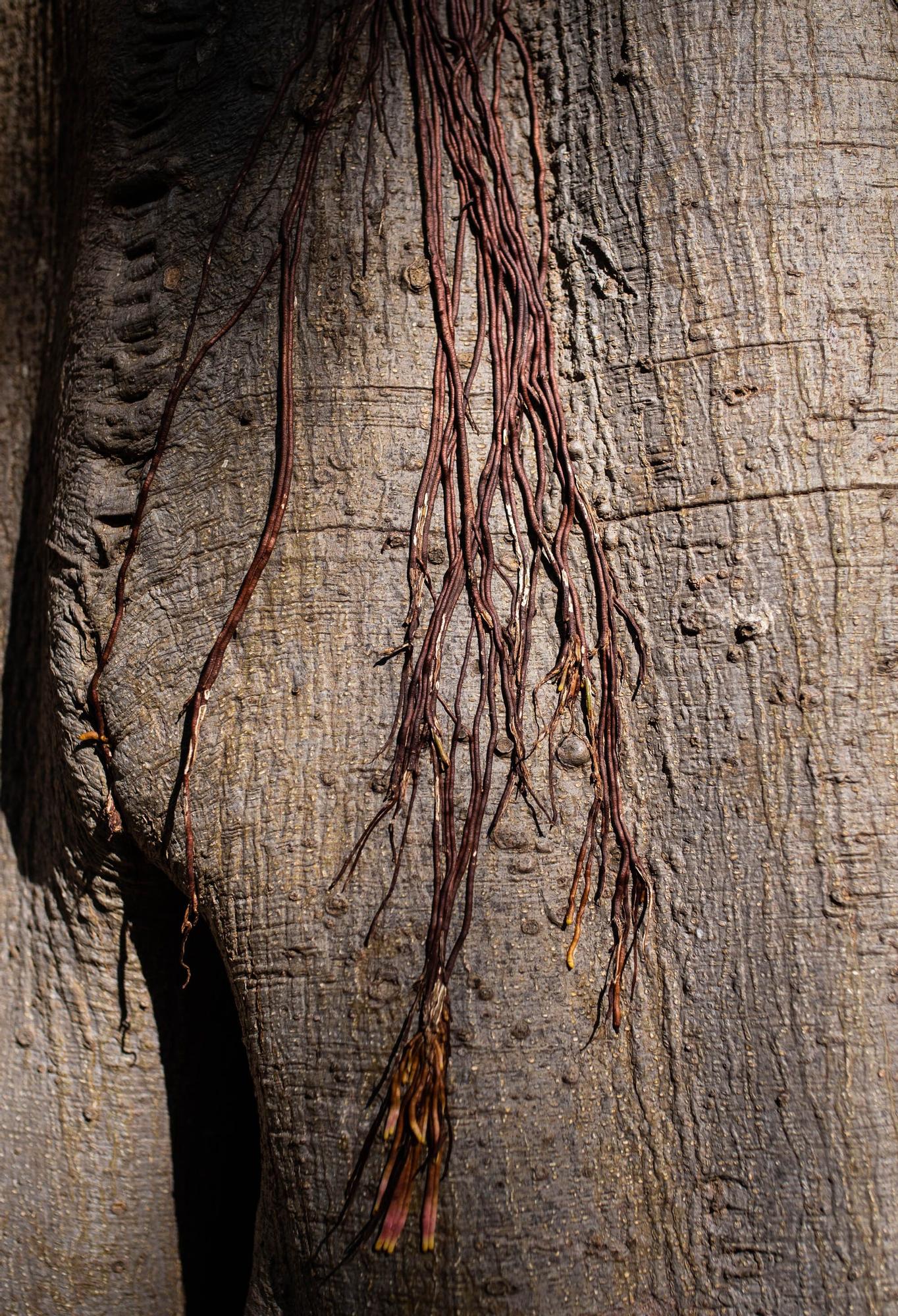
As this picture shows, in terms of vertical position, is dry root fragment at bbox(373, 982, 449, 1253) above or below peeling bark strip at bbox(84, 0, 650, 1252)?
below

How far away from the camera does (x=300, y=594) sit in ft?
4.38

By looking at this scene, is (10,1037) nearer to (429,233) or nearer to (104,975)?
(104,975)

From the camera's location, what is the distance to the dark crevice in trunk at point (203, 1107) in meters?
1.57

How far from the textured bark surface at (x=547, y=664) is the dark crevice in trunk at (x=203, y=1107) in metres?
0.04

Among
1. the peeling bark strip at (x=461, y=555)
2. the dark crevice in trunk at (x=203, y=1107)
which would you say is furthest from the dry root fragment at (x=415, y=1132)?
the dark crevice in trunk at (x=203, y=1107)

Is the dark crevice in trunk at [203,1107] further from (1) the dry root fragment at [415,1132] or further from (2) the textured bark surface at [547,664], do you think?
(1) the dry root fragment at [415,1132]

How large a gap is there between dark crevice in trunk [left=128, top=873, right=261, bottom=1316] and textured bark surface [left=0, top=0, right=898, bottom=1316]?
0.13 feet

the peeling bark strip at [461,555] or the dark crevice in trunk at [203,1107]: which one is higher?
the peeling bark strip at [461,555]

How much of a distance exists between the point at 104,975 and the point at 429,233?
123 centimetres

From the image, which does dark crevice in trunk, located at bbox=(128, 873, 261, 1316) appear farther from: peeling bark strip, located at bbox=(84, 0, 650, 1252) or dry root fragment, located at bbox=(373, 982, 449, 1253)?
dry root fragment, located at bbox=(373, 982, 449, 1253)

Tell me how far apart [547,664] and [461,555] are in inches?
7.3

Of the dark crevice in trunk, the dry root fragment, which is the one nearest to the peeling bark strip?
the dry root fragment

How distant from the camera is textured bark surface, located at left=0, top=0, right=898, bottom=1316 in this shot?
1.20 meters

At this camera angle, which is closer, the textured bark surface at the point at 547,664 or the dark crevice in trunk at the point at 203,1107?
the textured bark surface at the point at 547,664
